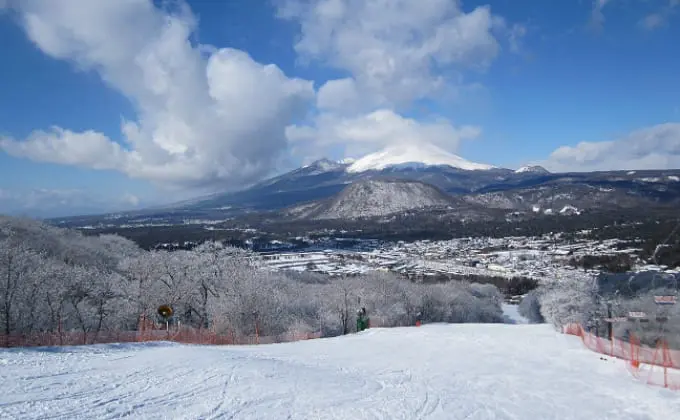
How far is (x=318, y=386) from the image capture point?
51.3ft

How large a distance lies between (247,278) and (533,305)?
46554 mm

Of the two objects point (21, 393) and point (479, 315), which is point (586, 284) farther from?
point (21, 393)

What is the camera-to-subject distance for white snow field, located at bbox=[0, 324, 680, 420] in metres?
12.3

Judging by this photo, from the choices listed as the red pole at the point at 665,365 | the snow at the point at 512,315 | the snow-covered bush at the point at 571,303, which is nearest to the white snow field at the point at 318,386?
the red pole at the point at 665,365

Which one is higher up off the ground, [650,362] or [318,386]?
[318,386]

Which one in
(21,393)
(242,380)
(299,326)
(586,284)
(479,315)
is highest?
(21,393)

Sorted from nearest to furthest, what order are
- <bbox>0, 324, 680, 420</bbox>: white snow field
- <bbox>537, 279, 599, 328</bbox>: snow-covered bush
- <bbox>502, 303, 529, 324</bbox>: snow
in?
<bbox>0, 324, 680, 420</bbox>: white snow field
<bbox>537, 279, 599, 328</bbox>: snow-covered bush
<bbox>502, 303, 529, 324</bbox>: snow

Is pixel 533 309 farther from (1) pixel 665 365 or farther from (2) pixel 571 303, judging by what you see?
(1) pixel 665 365

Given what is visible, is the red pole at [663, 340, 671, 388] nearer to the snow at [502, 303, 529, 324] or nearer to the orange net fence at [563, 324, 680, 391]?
the orange net fence at [563, 324, 680, 391]

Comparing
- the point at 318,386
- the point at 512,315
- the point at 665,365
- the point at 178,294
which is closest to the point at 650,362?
the point at 665,365

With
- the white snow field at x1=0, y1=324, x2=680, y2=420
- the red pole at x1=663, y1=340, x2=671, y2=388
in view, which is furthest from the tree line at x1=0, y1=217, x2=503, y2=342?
the red pole at x1=663, y1=340, x2=671, y2=388

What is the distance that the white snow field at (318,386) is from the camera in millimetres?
12327

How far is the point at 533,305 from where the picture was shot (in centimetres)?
7125

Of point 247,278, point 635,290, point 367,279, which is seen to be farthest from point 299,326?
point 635,290
